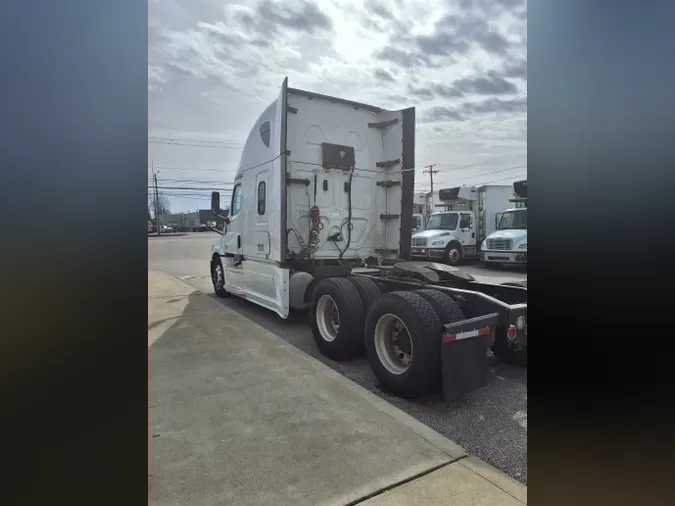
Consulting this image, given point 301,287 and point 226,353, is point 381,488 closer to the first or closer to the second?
point 226,353

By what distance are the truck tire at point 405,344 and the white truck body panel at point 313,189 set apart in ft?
7.61

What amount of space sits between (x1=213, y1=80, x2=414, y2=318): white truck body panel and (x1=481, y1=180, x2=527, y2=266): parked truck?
8.28 metres

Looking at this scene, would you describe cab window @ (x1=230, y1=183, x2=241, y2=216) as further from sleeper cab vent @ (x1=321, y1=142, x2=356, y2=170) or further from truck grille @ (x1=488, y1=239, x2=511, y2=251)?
truck grille @ (x1=488, y1=239, x2=511, y2=251)

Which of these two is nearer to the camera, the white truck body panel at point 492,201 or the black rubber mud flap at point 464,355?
the black rubber mud flap at point 464,355

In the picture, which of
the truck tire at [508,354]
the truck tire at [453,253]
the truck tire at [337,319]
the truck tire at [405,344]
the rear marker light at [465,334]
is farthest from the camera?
the truck tire at [453,253]

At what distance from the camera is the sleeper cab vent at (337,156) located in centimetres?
678

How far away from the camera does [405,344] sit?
13.7 feet

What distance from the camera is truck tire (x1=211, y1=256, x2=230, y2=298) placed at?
30.6ft

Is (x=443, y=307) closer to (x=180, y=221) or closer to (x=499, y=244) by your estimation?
(x=499, y=244)

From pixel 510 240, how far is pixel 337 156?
32.2ft

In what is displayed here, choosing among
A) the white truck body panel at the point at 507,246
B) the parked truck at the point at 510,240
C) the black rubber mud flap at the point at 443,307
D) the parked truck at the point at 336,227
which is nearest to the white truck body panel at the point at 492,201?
the parked truck at the point at 510,240

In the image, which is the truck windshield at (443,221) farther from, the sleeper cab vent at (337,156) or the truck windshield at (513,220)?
the sleeper cab vent at (337,156)
